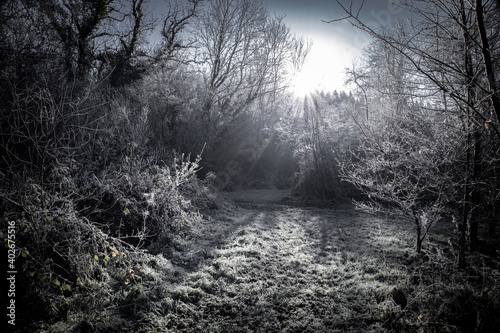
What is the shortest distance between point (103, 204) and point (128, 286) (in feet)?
6.50

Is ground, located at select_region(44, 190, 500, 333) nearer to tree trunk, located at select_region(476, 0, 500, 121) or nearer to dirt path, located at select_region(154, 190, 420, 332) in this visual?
dirt path, located at select_region(154, 190, 420, 332)

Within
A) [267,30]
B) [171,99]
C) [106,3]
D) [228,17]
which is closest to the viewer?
[106,3]

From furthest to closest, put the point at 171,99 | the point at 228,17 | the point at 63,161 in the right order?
the point at 228,17 < the point at 171,99 < the point at 63,161

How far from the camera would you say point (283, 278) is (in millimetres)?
3840

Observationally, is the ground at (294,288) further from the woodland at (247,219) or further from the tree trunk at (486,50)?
the tree trunk at (486,50)

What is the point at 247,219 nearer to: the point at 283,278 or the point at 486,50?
the point at 283,278

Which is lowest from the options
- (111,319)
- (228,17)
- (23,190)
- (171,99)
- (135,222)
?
(111,319)

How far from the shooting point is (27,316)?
224cm

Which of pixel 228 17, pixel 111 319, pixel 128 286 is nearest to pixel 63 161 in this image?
pixel 128 286

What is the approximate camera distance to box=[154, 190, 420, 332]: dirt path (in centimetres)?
284

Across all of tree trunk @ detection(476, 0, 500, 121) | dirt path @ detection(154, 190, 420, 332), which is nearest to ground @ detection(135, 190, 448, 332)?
dirt path @ detection(154, 190, 420, 332)

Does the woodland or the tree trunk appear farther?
the woodland

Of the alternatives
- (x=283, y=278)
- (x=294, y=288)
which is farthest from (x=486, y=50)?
(x=283, y=278)

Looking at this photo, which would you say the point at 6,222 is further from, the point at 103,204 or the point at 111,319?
the point at 103,204
